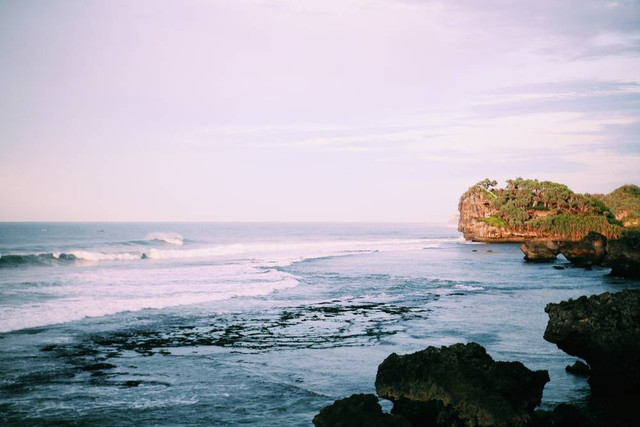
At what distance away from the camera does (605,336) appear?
12047mm

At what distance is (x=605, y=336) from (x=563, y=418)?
11.7 feet

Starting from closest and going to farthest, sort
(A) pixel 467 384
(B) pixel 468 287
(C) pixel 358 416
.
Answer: (C) pixel 358 416 < (A) pixel 467 384 < (B) pixel 468 287

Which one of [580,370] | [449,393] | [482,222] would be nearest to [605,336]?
[580,370]

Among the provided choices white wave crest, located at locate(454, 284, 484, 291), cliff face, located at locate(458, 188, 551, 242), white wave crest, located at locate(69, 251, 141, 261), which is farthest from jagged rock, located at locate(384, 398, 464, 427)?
cliff face, located at locate(458, 188, 551, 242)

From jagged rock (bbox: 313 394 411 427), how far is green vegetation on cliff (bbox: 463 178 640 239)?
7822 cm

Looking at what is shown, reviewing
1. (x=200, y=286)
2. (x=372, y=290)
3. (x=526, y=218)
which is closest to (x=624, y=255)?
(x=372, y=290)

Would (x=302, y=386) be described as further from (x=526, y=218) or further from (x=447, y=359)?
(x=526, y=218)

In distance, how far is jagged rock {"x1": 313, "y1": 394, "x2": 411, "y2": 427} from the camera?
27.1ft

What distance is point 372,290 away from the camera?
34.6 metres

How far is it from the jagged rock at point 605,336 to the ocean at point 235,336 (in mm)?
901

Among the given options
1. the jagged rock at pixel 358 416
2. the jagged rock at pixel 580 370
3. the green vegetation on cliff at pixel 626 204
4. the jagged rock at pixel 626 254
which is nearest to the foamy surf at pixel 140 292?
the jagged rock at pixel 358 416

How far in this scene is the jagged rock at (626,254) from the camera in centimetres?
3731

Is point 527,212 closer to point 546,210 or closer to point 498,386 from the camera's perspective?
point 546,210

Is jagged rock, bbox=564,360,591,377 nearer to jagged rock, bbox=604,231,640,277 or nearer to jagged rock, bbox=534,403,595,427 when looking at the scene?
jagged rock, bbox=534,403,595,427
